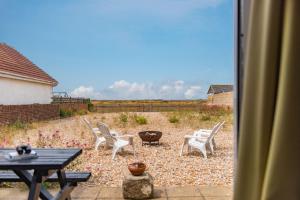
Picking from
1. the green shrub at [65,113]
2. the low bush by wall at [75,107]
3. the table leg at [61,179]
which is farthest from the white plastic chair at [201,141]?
the green shrub at [65,113]

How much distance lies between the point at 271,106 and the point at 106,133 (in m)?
4.79

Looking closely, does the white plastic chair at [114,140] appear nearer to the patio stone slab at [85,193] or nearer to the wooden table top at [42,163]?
the patio stone slab at [85,193]

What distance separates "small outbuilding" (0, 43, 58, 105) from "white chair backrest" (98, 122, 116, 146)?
484 cm

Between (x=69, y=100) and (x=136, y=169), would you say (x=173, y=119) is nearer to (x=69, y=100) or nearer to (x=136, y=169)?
(x=69, y=100)

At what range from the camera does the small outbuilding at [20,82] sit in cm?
971

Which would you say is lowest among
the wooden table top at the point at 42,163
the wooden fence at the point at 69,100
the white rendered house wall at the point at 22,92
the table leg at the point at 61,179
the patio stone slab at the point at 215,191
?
the patio stone slab at the point at 215,191

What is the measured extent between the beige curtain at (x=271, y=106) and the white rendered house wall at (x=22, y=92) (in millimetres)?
9413

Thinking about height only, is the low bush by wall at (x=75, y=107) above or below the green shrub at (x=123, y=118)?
above

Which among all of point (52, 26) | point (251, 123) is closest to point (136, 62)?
point (52, 26)

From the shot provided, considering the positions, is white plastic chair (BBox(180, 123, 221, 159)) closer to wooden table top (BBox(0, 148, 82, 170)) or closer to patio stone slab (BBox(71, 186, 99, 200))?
patio stone slab (BBox(71, 186, 99, 200))

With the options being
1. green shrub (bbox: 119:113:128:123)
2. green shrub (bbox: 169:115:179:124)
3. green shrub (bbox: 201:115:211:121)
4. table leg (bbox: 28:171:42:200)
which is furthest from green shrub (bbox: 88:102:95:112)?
table leg (bbox: 28:171:42:200)

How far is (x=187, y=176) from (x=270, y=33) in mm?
3395

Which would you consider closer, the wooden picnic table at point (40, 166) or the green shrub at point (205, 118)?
the wooden picnic table at point (40, 166)

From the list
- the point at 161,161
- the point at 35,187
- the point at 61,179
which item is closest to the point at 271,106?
the point at 35,187
